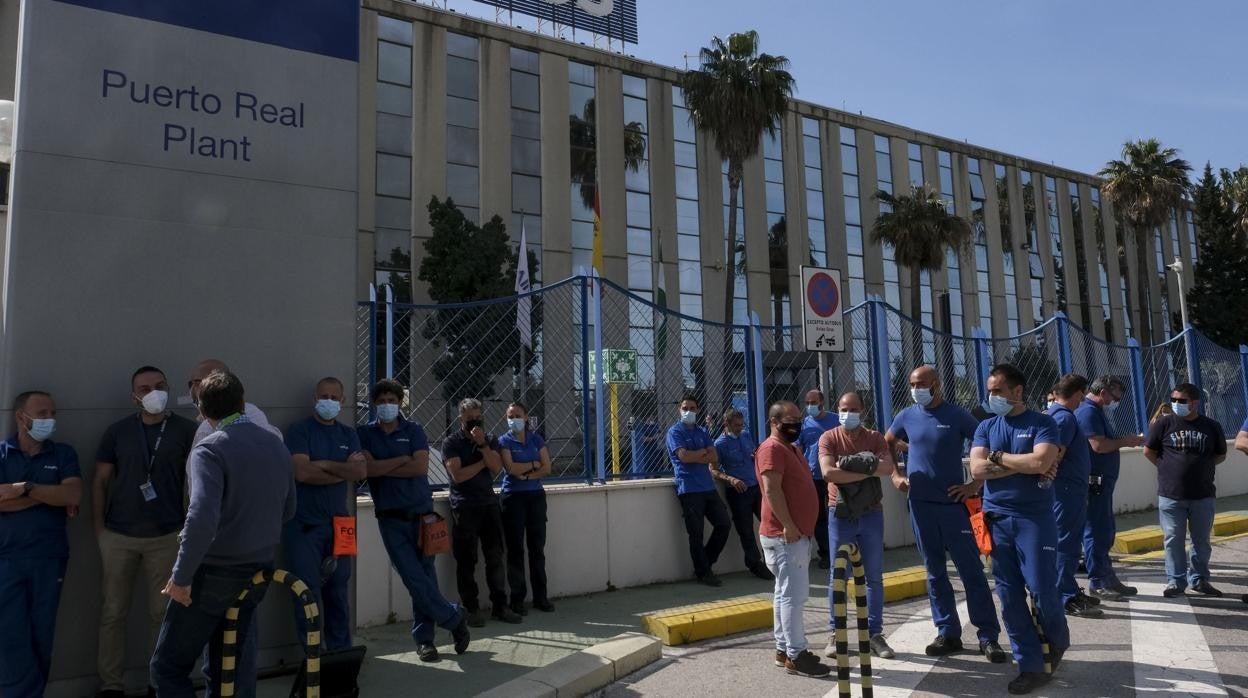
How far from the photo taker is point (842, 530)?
20.1 feet

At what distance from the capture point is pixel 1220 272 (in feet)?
144

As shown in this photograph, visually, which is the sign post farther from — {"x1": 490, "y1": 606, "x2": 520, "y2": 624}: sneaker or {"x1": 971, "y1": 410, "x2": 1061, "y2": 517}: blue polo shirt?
{"x1": 490, "y1": 606, "x2": 520, "y2": 624}: sneaker

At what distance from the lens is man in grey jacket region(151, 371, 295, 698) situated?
4.02 meters

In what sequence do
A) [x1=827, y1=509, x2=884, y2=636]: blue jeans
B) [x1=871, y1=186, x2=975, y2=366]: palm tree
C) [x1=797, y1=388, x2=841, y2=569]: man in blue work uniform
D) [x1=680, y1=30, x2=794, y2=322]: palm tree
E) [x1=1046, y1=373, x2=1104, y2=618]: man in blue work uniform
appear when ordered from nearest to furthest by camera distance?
[x1=827, y1=509, x2=884, y2=636]: blue jeans, [x1=1046, y1=373, x2=1104, y2=618]: man in blue work uniform, [x1=797, y1=388, x2=841, y2=569]: man in blue work uniform, [x1=680, y1=30, x2=794, y2=322]: palm tree, [x1=871, y1=186, x2=975, y2=366]: palm tree

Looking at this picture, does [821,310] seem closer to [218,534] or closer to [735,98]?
[218,534]

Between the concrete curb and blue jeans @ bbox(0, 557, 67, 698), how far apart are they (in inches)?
96.3

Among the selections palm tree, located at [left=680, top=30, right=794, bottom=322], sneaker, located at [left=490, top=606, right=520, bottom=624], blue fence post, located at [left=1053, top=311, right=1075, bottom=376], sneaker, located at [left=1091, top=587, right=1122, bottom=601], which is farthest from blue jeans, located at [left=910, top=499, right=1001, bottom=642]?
palm tree, located at [left=680, top=30, right=794, bottom=322]

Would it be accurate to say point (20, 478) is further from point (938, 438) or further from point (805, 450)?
point (805, 450)

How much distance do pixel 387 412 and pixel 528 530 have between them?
1.95m

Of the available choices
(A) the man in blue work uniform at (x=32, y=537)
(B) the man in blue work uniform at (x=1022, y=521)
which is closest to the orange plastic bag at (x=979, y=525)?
(B) the man in blue work uniform at (x=1022, y=521)

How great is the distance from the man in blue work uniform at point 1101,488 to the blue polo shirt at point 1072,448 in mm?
838

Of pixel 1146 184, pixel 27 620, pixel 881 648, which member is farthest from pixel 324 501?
pixel 1146 184

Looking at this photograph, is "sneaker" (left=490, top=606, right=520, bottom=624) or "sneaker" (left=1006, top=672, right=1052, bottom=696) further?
"sneaker" (left=490, top=606, right=520, bottom=624)

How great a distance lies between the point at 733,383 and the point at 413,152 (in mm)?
18586
